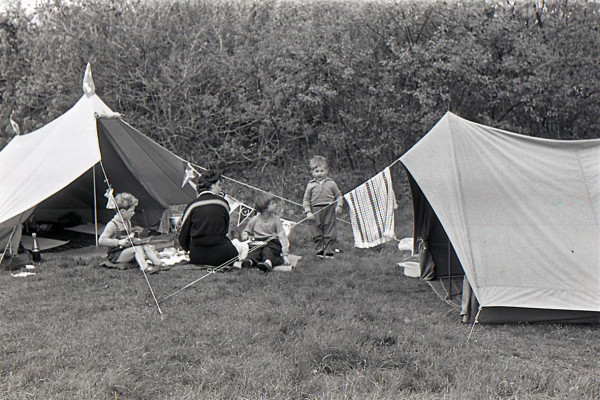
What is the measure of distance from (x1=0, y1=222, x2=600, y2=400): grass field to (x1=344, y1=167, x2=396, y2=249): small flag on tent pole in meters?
→ 0.65

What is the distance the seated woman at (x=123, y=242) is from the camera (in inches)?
214

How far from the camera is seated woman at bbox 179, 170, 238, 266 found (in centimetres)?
→ 536

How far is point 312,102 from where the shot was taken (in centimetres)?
941

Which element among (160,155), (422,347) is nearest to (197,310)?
(422,347)

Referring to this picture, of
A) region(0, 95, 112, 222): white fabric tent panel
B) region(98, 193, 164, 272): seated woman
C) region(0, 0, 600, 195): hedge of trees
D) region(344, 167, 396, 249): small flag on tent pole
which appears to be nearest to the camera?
region(344, 167, 396, 249): small flag on tent pole

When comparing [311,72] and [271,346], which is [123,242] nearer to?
[271,346]

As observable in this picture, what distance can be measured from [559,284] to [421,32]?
20.5ft

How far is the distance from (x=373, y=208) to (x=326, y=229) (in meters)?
1.11

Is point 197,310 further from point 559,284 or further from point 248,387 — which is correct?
point 559,284

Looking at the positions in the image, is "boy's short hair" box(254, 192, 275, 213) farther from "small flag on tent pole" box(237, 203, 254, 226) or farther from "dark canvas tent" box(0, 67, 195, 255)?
"small flag on tent pole" box(237, 203, 254, 226)

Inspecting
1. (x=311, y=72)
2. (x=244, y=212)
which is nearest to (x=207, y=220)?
A: (x=244, y=212)

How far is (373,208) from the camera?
527 cm

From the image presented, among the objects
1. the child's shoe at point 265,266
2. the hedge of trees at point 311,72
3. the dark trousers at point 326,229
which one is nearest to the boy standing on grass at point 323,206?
the dark trousers at point 326,229

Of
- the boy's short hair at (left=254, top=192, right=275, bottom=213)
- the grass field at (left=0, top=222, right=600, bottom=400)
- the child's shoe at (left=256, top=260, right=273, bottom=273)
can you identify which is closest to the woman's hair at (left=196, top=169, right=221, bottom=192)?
the boy's short hair at (left=254, top=192, right=275, bottom=213)
